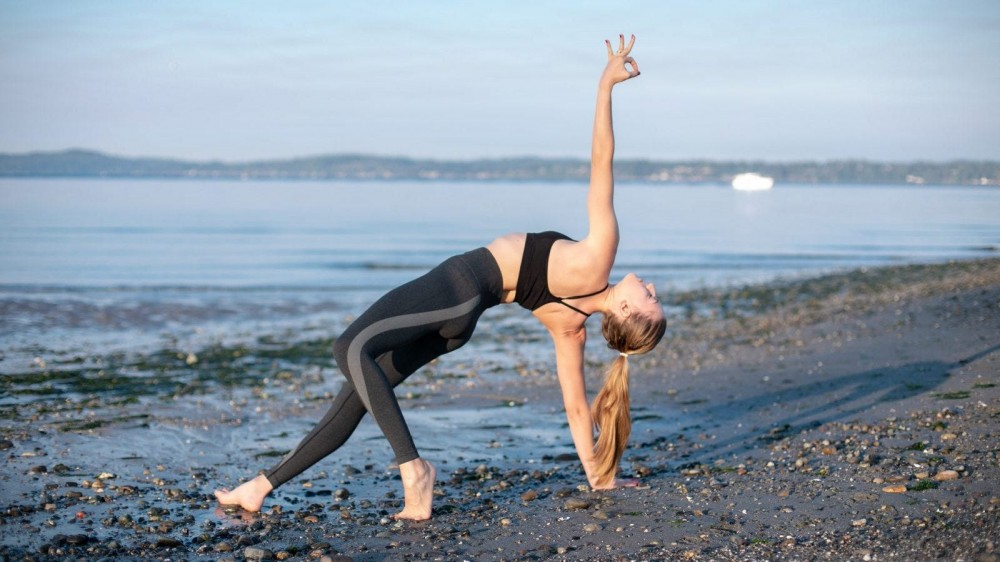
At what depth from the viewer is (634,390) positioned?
994 centimetres

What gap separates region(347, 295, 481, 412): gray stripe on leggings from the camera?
512 centimetres

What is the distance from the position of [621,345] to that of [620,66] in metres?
1.59

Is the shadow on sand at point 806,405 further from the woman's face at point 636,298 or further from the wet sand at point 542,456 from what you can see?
the woman's face at point 636,298

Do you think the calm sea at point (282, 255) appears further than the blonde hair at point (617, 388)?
Yes

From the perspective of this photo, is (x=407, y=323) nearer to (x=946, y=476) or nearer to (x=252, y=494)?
(x=252, y=494)

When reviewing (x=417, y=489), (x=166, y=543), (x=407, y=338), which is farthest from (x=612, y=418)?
(x=166, y=543)

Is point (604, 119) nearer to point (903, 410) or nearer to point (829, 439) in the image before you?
point (829, 439)

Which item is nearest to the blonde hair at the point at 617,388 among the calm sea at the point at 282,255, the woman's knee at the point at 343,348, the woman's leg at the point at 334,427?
the woman's leg at the point at 334,427

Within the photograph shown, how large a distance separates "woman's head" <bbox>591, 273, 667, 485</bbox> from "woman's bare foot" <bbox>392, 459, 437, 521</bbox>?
111 cm

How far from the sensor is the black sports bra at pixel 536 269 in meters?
5.23

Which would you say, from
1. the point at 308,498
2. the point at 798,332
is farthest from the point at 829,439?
the point at 798,332

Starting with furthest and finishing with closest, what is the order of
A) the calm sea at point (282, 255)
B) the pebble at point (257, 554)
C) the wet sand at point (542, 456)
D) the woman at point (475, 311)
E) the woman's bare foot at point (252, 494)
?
the calm sea at point (282, 255) → the woman's bare foot at point (252, 494) → the woman at point (475, 311) → the wet sand at point (542, 456) → the pebble at point (257, 554)

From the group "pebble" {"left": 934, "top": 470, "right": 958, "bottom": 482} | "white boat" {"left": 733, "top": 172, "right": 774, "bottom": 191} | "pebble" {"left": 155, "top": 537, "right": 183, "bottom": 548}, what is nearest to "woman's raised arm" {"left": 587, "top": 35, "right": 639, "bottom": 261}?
"pebble" {"left": 934, "top": 470, "right": 958, "bottom": 482}

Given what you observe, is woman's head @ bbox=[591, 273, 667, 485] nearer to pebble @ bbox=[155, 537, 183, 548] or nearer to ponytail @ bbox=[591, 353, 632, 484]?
ponytail @ bbox=[591, 353, 632, 484]
